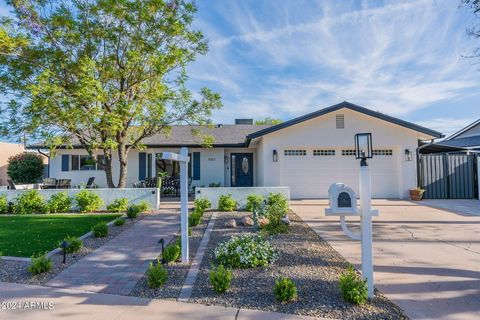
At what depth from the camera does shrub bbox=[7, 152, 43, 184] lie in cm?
1627

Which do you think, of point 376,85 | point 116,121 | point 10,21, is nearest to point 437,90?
point 376,85

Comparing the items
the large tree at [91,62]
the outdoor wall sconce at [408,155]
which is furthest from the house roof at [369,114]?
the large tree at [91,62]

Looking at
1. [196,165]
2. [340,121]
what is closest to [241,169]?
[196,165]

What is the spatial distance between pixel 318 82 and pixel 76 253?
13.9 m

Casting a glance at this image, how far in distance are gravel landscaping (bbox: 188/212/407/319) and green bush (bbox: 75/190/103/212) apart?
21.2ft

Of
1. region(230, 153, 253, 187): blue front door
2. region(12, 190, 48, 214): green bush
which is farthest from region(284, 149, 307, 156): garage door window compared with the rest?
region(12, 190, 48, 214): green bush

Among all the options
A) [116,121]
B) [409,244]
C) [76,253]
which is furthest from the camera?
[116,121]

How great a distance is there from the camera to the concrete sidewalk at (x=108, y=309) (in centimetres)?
301

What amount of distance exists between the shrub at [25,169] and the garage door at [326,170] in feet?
47.9

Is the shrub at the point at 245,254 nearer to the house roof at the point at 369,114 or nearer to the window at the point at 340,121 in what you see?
the house roof at the point at 369,114

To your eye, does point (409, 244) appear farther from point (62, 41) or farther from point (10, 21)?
point (10, 21)

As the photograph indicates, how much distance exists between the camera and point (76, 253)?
5246 mm

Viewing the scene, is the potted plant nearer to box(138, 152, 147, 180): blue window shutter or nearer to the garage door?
the garage door

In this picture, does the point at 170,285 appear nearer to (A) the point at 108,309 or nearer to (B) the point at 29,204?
(A) the point at 108,309
